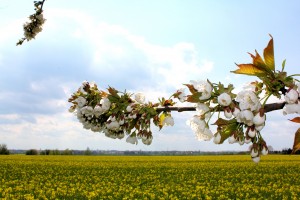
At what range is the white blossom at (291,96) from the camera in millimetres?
1045

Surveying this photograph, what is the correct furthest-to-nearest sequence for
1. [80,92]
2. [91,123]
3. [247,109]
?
[80,92] < [91,123] < [247,109]

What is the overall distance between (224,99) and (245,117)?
0.07 metres

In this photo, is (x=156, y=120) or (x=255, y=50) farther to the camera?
(x=156, y=120)

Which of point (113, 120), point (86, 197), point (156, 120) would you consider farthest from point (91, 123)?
point (86, 197)

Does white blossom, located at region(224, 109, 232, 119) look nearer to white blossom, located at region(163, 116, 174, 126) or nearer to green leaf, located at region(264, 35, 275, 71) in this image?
green leaf, located at region(264, 35, 275, 71)

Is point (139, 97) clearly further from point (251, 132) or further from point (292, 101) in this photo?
point (292, 101)

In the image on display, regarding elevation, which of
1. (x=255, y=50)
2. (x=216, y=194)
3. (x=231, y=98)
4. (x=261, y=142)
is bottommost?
(x=216, y=194)

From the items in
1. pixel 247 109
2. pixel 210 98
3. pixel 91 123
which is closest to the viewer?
pixel 247 109

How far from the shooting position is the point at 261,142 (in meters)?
1.21

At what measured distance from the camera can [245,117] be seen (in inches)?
42.5

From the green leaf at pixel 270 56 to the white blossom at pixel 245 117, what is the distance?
0.14 metres

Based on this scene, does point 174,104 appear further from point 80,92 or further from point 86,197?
point 86,197

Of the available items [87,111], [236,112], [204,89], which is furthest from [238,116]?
[87,111]

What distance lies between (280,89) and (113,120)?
2.09 ft
